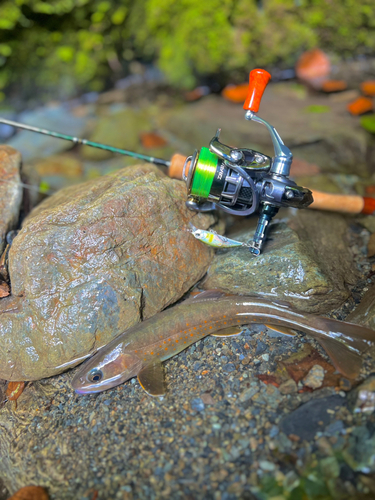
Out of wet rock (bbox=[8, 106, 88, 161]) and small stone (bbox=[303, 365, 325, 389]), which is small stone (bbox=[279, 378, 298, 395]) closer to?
small stone (bbox=[303, 365, 325, 389])

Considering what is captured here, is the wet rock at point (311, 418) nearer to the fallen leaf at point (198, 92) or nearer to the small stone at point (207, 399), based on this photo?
the small stone at point (207, 399)

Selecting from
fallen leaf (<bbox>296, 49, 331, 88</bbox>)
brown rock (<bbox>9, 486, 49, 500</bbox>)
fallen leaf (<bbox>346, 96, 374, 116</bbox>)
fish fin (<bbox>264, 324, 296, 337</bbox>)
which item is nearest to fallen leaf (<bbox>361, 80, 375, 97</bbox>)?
fallen leaf (<bbox>346, 96, 374, 116</bbox>)

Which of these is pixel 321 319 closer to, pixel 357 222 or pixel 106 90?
pixel 357 222

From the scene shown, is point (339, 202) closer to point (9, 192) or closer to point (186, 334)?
point (186, 334)

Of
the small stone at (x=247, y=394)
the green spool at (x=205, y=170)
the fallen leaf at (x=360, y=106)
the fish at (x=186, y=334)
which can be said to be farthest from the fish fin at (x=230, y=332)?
the fallen leaf at (x=360, y=106)

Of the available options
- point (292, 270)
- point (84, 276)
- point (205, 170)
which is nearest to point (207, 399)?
point (292, 270)
